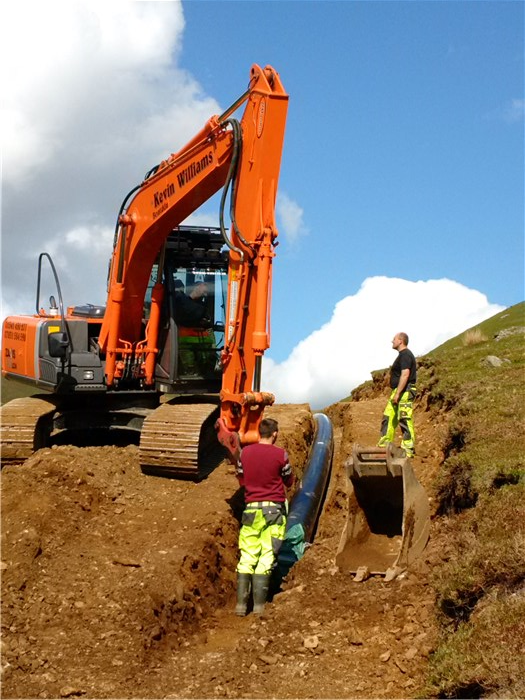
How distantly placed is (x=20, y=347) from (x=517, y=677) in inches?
434

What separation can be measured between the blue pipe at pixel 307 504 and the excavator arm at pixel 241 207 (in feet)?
4.62

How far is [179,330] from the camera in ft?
42.4

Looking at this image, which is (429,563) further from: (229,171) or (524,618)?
(229,171)

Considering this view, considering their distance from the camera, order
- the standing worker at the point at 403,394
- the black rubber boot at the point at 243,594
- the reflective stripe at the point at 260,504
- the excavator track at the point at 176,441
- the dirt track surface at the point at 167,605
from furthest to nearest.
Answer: the standing worker at the point at 403,394 < the excavator track at the point at 176,441 < the reflective stripe at the point at 260,504 < the black rubber boot at the point at 243,594 < the dirt track surface at the point at 167,605

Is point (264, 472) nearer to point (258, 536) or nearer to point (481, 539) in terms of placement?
point (258, 536)

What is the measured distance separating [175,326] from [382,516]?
4351 millimetres

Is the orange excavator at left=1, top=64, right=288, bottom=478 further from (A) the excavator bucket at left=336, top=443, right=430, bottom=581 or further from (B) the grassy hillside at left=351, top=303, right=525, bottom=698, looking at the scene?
(B) the grassy hillside at left=351, top=303, right=525, bottom=698

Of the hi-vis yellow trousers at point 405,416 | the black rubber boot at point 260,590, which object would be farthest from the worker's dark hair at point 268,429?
the hi-vis yellow trousers at point 405,416

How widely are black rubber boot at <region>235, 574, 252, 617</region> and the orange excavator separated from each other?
2025mm

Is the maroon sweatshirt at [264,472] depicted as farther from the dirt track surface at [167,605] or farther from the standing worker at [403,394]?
the standing worker at [403,394]

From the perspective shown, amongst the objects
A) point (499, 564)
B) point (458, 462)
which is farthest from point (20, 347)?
point (499, 564)

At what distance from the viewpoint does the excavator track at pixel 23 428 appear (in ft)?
42.5

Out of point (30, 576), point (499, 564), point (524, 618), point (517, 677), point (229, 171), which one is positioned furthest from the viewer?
point (229, 171)

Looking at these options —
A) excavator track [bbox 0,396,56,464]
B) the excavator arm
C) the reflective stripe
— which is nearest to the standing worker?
the excavator arm
